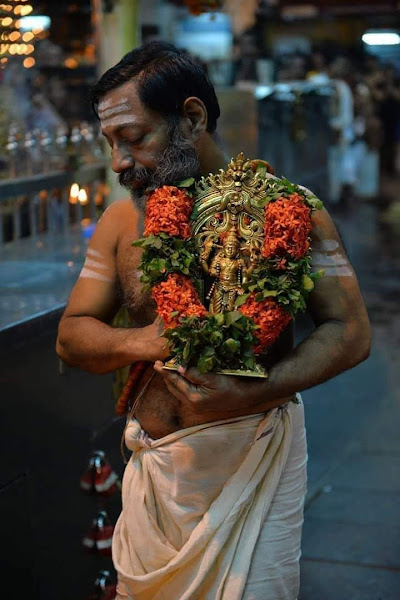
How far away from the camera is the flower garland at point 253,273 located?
256 cm

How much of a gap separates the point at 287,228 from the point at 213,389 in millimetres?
445

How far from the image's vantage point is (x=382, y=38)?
1166 inches

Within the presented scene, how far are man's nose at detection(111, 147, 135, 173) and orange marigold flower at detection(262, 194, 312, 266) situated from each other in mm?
395

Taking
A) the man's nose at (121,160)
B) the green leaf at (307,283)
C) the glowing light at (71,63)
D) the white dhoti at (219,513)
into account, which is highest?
the man's nose at (121,160)

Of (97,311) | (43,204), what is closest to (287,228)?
(97,311)

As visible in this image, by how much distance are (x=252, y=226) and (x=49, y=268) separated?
2.61 m

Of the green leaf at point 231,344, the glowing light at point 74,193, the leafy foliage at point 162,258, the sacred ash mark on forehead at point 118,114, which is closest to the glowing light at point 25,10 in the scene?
the glowing light at point 74,193

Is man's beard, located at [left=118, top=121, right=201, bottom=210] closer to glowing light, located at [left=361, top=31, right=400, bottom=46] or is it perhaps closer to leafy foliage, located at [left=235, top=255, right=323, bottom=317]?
leafy foliage, located at [left=235, top=255, right=323, bottom=317]

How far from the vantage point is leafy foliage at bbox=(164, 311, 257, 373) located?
244 cm

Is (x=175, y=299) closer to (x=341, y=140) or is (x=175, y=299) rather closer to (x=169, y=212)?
(x=169, y=212)

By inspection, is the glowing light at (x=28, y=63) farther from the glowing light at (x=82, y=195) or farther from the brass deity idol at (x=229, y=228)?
the brass deity idol at (x=229, y=228)

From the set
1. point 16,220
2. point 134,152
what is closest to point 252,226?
point 134,152

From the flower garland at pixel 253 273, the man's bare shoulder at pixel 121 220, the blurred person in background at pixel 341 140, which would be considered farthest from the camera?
the blurred person in background at pixel 341 140

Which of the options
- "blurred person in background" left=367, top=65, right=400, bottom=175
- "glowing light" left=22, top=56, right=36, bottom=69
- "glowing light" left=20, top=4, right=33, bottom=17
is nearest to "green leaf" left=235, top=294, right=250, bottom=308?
"glowing light" left=20, top=4, right=33, bottom=17
